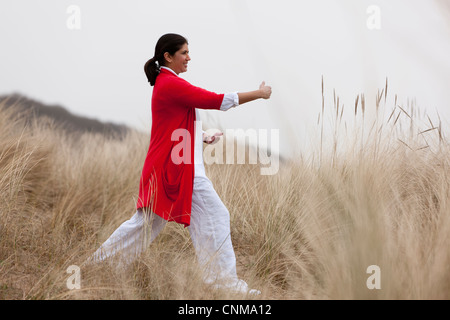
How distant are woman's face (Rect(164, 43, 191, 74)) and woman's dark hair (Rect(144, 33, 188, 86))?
0.02 meters

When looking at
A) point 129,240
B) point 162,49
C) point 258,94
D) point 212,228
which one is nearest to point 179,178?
point 212,228

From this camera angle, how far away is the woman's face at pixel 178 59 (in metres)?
3.71

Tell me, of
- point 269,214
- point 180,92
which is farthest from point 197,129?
point 269,214

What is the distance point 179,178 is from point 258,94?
29.1 inches

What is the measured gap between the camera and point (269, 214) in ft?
13.7

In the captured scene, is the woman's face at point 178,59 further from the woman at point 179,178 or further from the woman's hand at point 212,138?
the woman's hand at point 212,138

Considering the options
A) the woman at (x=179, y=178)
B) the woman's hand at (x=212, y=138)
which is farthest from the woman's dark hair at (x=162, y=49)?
the woman's hand at (x=212, y=138)

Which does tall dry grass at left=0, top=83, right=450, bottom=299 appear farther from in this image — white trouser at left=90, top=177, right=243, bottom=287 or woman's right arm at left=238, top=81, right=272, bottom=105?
woman's right arm at left=238, top=81, right=272, bottom=105

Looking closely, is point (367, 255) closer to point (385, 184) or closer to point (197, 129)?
point (385, 184)

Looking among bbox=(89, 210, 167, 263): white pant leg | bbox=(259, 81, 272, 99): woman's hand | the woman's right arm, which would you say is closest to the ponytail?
the woman's right arm

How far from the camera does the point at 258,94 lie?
3.44 metres

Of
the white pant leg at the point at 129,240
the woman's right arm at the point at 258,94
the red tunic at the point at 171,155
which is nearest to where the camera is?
the woman's right arm at the point at 258,94
